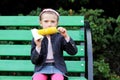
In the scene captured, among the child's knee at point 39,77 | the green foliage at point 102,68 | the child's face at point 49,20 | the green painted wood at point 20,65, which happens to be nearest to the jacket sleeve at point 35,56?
the child's knee at point 39,77

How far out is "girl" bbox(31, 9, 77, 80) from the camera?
4.88m

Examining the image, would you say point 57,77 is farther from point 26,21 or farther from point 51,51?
point 26,21

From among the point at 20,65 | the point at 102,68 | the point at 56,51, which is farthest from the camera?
the point at 102,68

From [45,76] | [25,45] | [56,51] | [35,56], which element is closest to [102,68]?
[25,45]

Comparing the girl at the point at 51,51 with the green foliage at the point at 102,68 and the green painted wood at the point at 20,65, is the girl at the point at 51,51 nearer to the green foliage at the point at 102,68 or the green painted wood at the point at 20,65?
the green painted wood at the point at 20,65

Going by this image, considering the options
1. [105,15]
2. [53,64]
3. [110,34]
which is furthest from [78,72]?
[105,15]

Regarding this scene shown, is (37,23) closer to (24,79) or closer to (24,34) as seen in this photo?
(24,34)

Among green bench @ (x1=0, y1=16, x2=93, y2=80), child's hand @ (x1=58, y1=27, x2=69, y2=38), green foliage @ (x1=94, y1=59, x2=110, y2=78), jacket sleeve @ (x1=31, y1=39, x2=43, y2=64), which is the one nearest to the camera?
child's hand @ (x1=58, y1=27, x2=69, y2=38)

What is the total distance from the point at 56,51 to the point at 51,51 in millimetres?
51

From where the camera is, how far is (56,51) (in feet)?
16.4

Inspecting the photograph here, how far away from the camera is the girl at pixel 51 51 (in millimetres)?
4879

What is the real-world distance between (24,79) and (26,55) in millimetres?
413

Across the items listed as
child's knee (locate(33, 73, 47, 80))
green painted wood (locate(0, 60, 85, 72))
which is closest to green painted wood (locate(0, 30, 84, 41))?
green painted wood (locate(0, 60, 85, 72))

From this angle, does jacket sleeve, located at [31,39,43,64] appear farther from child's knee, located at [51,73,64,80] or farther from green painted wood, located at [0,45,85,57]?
green painted wood, located at [0,45,85,57]
